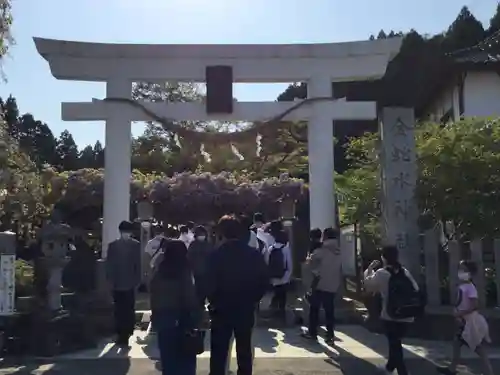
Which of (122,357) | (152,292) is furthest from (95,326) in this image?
(152,292)

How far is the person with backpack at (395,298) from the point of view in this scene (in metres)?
7.04

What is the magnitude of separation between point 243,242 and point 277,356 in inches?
134

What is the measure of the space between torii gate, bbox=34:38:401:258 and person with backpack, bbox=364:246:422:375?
722cm

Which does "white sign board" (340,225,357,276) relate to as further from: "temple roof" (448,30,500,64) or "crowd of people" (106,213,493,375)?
"crowd of people" (106,213,493,375)

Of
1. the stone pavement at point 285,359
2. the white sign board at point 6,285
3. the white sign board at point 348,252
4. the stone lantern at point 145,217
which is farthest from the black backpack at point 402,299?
the white sign board at point 348,252

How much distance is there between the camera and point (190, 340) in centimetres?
605

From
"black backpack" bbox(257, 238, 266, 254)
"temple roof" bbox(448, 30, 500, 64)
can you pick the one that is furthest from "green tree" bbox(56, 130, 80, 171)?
"black backpack" bbox(257, 238, 266, 254)

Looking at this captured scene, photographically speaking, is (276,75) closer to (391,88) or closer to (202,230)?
(202,230)

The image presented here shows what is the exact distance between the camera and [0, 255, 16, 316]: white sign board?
30.1 feet

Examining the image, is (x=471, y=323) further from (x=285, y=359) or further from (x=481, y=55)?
(x=481, y=55)

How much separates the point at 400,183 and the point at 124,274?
5.33 meters

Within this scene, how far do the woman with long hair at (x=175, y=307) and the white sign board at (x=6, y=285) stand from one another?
389cm

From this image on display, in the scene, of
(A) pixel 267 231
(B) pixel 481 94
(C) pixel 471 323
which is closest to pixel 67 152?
(B) pixel 481 94

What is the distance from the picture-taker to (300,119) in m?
15.0
